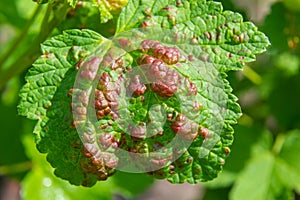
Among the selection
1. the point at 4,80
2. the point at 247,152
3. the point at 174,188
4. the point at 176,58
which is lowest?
the point at 174,188

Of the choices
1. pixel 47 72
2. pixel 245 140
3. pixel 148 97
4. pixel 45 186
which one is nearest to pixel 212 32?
pixel 148 97

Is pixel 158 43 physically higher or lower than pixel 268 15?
higher

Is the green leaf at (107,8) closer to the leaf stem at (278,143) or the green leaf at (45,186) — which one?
the green leaf at (45,186)

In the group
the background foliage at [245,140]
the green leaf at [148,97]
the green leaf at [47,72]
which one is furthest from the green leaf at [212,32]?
the background foliage at [245,140]

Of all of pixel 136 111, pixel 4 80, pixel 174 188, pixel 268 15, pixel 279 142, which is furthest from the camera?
pixel 174 188

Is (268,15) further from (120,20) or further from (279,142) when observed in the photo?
(120,20)

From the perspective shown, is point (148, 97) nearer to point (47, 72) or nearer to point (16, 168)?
point (47, 72)

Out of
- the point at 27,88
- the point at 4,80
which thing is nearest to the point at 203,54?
the point at 27,88
